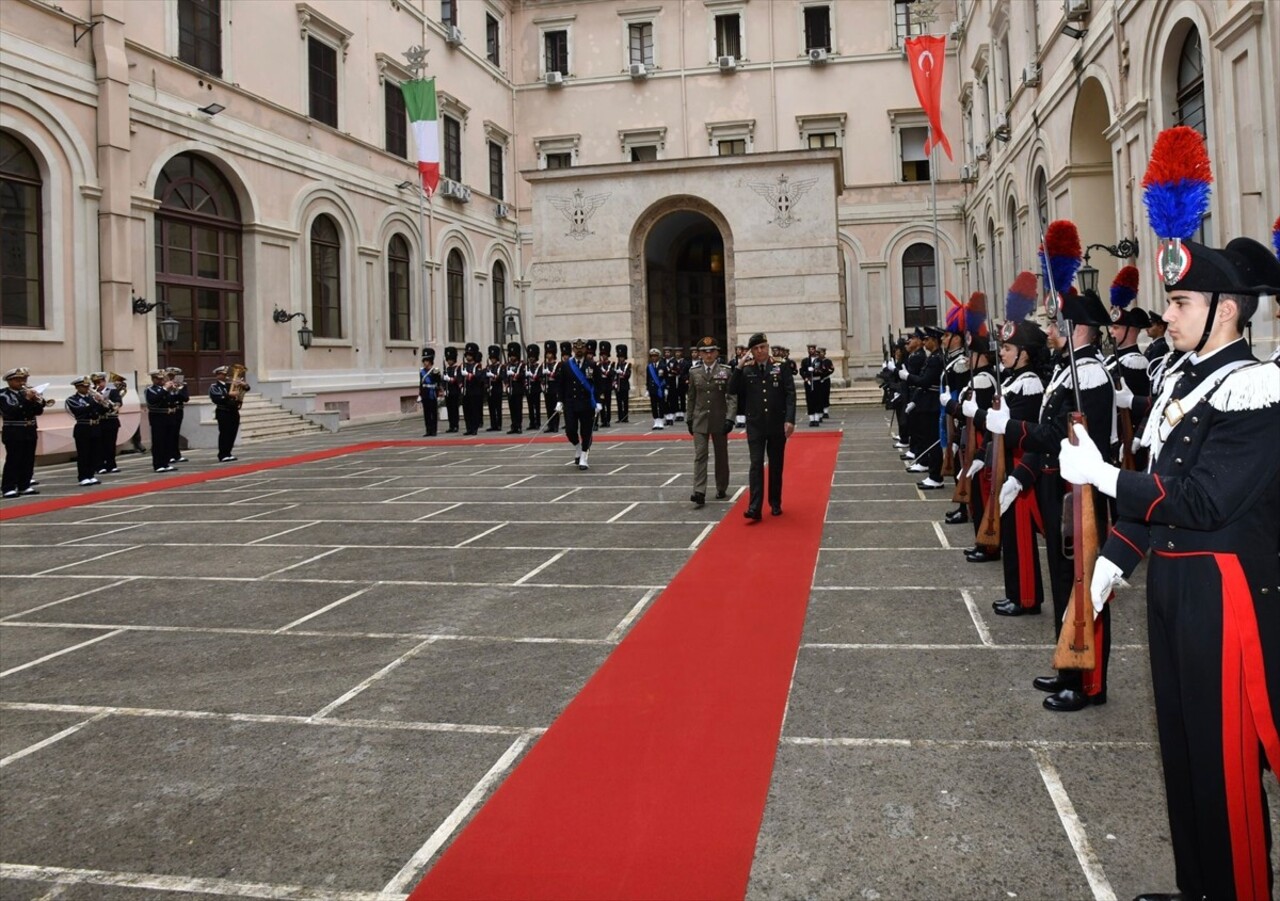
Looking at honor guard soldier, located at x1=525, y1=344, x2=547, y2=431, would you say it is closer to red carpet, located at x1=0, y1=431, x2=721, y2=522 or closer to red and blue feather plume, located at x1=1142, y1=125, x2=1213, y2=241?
red carpet, located at x1=0, y1=431, x2=721, y2=522

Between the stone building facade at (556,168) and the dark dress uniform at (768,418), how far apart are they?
19.8 feet

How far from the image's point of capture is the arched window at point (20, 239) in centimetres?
1609

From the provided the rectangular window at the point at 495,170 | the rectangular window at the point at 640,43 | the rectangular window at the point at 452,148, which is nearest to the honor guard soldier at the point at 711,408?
the rectangular window at the point at 452,148

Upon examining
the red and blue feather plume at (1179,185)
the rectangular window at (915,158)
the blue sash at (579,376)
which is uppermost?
the rectangular window at (915,158)

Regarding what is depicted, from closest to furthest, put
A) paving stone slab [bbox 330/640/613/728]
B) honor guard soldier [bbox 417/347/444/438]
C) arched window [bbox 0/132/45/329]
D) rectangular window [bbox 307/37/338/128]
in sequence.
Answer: paving stone slab [bbox 330/640/613/728] → arched window [bbox 0/132/45/329] → honor guard soldier [bbox 417/347/444/438] → rectangular window [bbox 307/37/338/128]

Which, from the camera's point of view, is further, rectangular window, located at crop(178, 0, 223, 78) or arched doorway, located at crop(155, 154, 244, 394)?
rectangular window, located at crop(178, 0, 223, 78)

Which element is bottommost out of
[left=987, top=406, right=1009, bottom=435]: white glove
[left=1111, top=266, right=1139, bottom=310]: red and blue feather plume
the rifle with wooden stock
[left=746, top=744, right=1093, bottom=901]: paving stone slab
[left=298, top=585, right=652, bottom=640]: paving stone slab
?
[left=746, top=744, right=1093, bottom=901]: paving stone slab

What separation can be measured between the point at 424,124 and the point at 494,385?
917 centimetres

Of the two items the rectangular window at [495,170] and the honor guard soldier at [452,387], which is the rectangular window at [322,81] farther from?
the rectangular window at [495,170]

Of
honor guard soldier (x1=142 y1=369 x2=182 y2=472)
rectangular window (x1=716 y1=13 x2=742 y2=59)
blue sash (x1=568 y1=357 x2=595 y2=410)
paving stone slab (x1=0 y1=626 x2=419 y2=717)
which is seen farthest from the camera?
rectangular window (x1=716 y1=13 x2=742 y2=59)

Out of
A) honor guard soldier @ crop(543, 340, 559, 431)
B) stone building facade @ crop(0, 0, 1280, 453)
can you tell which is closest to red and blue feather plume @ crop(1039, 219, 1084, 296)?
stone building facade @ crop(0, 0, 1280, 453)

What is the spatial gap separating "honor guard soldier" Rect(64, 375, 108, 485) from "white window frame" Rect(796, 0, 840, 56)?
28.3 m

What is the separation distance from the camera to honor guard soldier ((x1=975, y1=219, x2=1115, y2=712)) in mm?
4051

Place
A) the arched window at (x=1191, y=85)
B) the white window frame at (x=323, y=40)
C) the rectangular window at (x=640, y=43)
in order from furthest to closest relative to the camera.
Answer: the rectangular window at (x=640, y=43) < the white window frame at (x=323, y=40) < the arched window at (x=1191, y=85)
